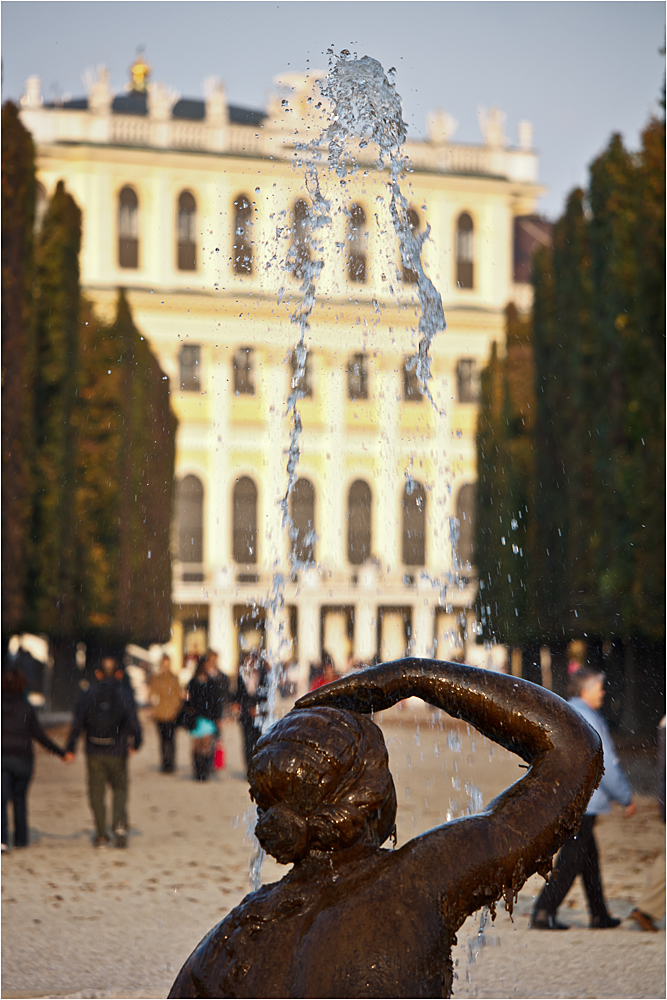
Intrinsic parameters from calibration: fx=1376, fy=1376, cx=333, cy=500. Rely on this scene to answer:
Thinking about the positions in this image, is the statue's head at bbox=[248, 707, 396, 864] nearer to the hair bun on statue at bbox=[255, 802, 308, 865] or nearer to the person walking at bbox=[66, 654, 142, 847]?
the hair bun on statue at bbox=[255, 802, 308, 865]

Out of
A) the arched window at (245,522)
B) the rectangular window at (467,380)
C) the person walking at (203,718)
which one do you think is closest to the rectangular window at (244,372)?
the arched window at (245,522)

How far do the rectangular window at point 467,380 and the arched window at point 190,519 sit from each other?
10065mm

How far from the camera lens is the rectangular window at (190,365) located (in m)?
45.3

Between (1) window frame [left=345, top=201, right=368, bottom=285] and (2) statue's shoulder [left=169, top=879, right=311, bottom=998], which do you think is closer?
(2) statue's shoulder [left=169, top=879, right=311, bottom=998]

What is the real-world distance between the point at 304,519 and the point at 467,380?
8.35m

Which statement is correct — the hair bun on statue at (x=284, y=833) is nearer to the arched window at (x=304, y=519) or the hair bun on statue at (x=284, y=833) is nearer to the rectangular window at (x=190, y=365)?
the arched window at (x=304, y=519)

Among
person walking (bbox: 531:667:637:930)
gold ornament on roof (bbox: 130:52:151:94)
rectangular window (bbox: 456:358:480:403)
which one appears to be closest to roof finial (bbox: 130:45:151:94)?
gold ornament on roof (bbox: 130:52:151:94)

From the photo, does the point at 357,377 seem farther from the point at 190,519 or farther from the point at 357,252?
the point at 357,252

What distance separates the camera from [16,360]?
660 inches

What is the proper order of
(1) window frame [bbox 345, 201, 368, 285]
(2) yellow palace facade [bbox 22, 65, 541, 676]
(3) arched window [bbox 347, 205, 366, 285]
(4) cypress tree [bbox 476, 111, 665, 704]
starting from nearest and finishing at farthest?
(4) cypress tree [bbox 476, 111, 665, 704] → (3) arched window [bbox 347, 205, 366, 285] → (1) window frame [bbox 345, 201, 368, 285] → (2) yellow palace facade [bbox 22, 65, 541, 676]

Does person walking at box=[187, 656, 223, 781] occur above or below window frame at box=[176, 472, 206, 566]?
below

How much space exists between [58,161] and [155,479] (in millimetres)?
19182

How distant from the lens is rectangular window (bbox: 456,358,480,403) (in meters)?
48.0

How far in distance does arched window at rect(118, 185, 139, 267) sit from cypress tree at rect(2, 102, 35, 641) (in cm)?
2949
